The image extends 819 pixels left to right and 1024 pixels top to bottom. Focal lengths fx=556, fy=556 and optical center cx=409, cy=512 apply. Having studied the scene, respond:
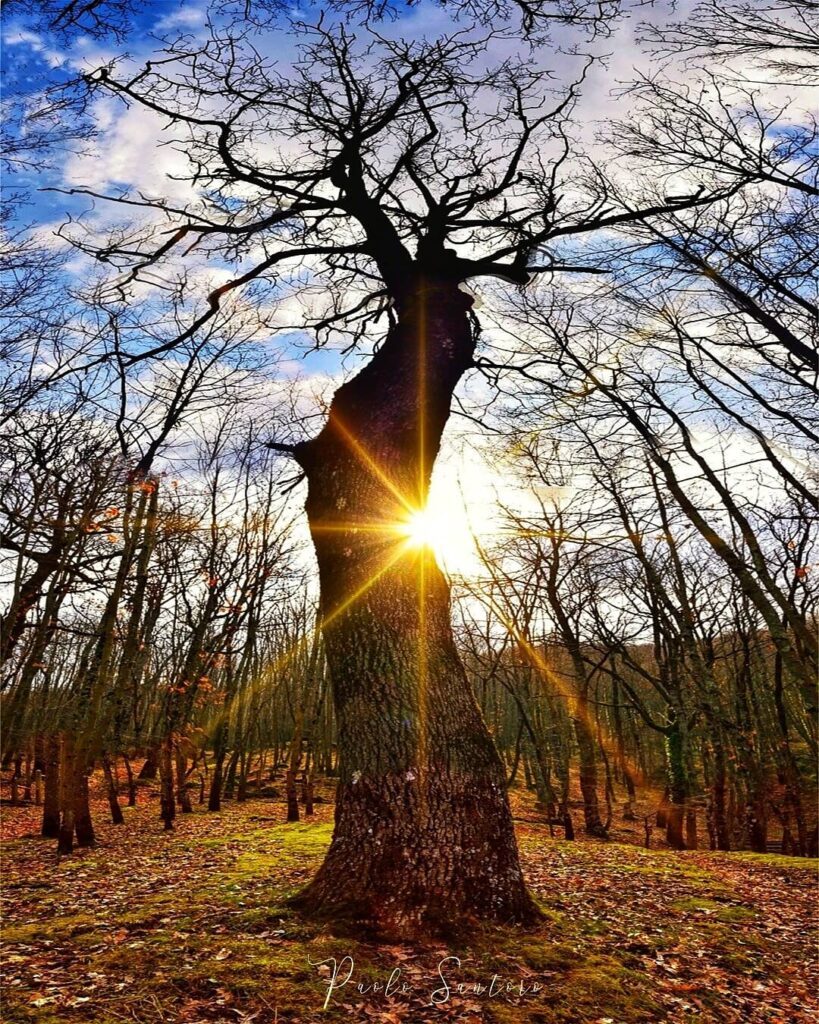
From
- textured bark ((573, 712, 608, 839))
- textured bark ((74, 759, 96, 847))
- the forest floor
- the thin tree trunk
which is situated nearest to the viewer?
the forest floor

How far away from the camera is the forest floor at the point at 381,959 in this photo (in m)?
2.79

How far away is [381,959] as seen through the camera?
3217 millimetres

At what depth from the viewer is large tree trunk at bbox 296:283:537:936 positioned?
3.68 metres

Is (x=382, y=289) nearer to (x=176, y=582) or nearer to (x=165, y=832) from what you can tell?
(x=176, y=582)

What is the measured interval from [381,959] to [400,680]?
1610mm

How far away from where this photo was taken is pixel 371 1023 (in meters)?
2.67

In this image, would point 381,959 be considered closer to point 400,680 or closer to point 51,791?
Result: point 400,680

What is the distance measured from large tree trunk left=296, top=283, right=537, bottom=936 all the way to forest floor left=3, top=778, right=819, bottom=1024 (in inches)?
12.0

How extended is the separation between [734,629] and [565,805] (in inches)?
385

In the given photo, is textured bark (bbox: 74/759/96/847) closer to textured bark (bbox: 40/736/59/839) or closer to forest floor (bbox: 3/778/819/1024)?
textured bark (bbox: 40/736/59/839)

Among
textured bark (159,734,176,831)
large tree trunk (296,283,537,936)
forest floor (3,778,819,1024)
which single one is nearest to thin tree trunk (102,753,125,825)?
textured bark (159,734,176,831)

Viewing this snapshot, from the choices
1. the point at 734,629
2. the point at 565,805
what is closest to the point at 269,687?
the point at 565,805

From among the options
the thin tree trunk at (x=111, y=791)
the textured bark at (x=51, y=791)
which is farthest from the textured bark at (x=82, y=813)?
the thin tree trunk at (x=111, y=791)

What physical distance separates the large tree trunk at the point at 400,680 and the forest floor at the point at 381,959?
304 millimetres
